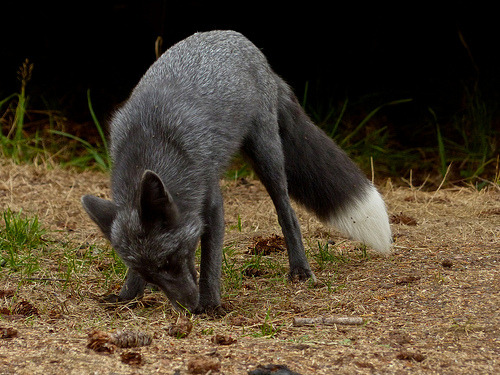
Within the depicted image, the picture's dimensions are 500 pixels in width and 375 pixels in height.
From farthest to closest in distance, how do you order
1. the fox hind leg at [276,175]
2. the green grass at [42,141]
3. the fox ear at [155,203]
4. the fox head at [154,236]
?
the green grass at [42,141] → the fox hind leg at [276,175] → the fox head at [154,236] → the fox ear at [155,203]

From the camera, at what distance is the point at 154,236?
12.1 feet

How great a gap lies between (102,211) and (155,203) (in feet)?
1.36

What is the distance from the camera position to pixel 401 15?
390 inches

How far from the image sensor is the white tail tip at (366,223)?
5.10 meters

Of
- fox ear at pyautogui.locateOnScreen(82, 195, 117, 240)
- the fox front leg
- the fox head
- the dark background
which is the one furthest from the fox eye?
the dark background

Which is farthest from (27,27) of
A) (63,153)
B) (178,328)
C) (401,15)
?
(178,328)

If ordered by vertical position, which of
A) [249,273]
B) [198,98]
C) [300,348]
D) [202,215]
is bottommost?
[249,273]

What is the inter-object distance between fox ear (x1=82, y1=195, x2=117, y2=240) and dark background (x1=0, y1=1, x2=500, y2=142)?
227 inches

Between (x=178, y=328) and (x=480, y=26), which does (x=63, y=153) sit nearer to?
(x=178, y=328)

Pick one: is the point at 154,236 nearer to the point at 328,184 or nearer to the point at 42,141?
the point at 328,184

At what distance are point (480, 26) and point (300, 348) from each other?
25.9ft

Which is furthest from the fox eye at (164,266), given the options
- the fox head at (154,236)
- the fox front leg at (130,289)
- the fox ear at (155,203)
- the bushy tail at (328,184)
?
the bushy tail at (328,184)

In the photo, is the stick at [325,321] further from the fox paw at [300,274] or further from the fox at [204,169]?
the fox paw at [300,274]

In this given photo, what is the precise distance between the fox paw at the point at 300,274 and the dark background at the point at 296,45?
16.1 feet
